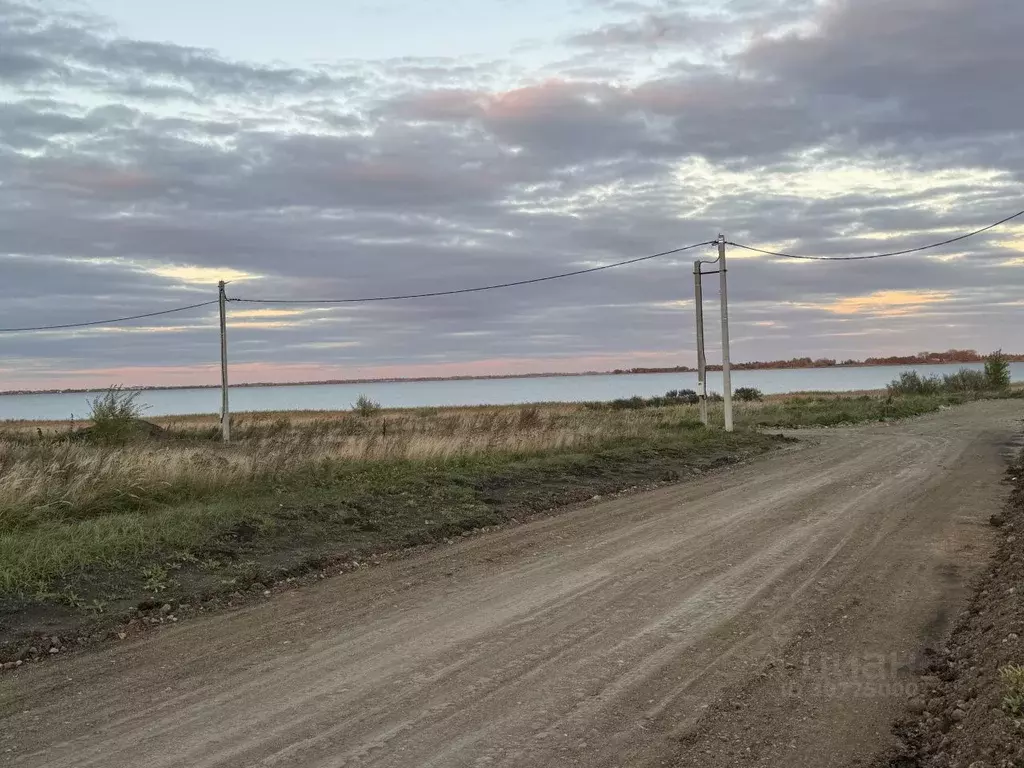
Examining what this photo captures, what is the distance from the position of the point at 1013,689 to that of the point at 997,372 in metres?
64.4

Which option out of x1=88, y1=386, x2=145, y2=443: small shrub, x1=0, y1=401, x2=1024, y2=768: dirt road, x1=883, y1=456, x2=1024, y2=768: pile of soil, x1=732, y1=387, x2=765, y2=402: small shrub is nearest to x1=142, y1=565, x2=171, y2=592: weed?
x1=0, y1=401, x2=1024, y2=768: dirt road

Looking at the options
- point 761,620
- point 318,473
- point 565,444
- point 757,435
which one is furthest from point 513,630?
point 757,435

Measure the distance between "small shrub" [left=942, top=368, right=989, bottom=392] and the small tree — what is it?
1.51ft

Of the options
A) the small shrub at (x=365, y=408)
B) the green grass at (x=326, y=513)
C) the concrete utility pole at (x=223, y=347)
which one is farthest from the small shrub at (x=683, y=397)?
the green grass at (x=326, y=513)

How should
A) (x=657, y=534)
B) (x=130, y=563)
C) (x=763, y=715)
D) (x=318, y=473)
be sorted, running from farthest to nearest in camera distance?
1. (x=318, y=473)
2. (x=657, y=534)
3. (x=130, y=563)
4. (x=763, y=715)

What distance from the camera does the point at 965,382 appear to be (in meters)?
61.2

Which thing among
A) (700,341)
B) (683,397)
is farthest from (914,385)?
(700,341)

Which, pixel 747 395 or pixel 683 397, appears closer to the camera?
pixel 747 395

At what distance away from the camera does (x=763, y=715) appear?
465cm

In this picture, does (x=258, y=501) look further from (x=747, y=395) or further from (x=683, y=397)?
(x=747, y=395)

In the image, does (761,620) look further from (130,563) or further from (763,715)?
(130,563)

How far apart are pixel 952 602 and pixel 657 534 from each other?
3738 millimetres

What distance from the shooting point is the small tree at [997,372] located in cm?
5888

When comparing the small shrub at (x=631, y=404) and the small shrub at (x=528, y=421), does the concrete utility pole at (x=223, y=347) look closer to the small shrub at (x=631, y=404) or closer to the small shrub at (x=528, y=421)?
the small shrub at (x=528, y=421)
